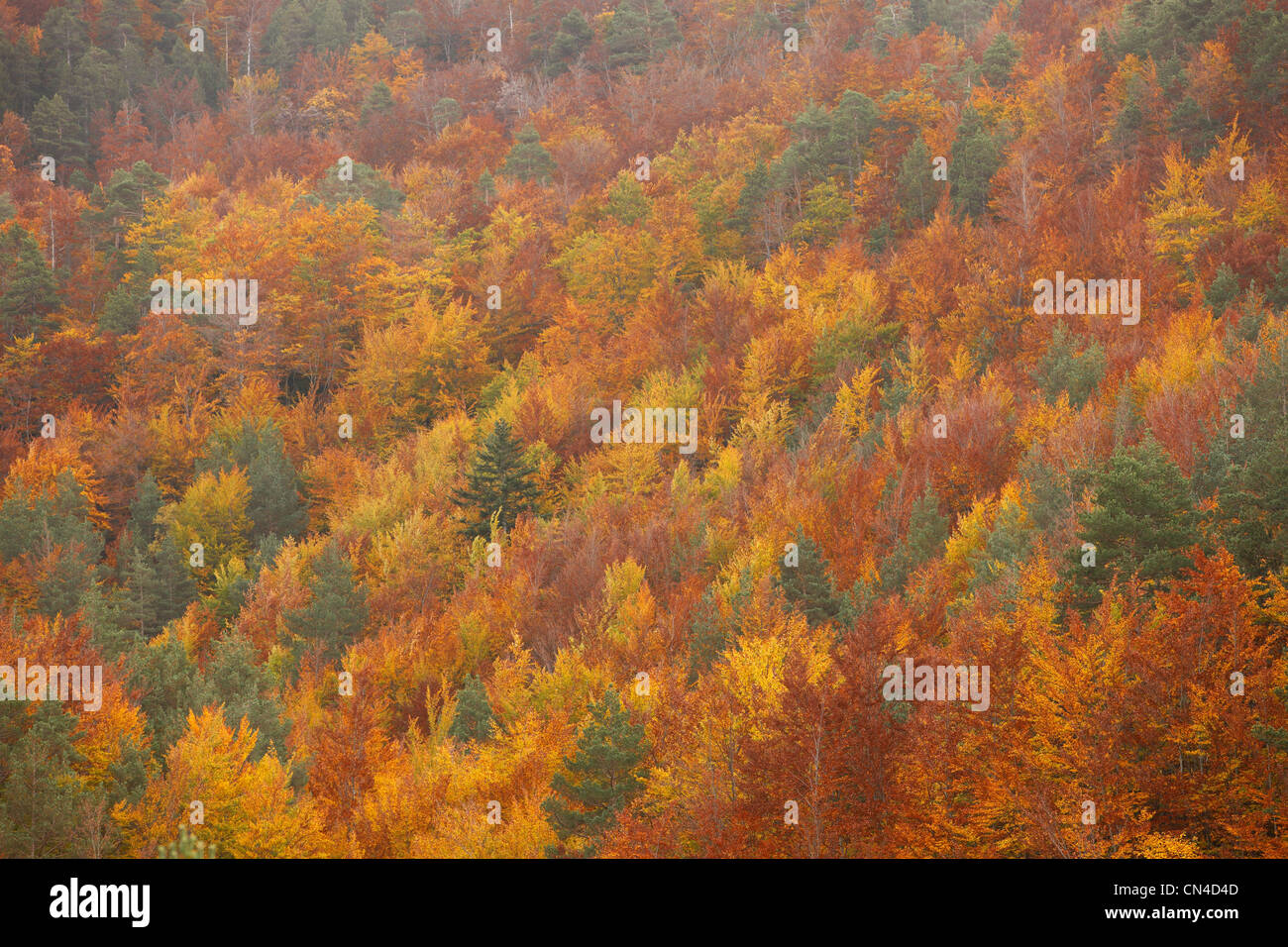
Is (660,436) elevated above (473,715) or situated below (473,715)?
above

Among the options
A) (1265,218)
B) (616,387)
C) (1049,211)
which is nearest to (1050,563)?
(1265,218)

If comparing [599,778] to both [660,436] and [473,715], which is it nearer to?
[473,715]

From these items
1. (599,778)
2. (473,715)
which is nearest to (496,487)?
(473,715)

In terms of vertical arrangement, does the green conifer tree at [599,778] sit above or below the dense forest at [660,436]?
below

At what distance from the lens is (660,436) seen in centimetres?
4062

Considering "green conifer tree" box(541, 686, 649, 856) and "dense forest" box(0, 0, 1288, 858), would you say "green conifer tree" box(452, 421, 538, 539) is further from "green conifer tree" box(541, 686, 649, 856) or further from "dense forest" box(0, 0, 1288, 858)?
"green conifer tree" box(541, 686, 649, 856)

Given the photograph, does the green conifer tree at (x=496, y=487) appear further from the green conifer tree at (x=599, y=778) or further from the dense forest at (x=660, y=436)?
the green conifer tree at (x=599, y=778)

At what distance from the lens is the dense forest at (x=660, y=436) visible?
59.6 feet

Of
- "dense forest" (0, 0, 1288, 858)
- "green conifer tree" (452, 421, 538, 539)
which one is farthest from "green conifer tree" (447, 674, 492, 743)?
"green conifer tree" (452, 421, 538, 539)

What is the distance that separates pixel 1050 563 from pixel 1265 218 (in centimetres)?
1849

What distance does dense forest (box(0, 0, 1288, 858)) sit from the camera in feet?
59.6

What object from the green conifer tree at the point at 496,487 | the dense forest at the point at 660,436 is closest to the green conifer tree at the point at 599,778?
the dense forest at the point at 660,436

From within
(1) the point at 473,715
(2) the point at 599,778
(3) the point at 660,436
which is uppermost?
(3) the point at 660,436

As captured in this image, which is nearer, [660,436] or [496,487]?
[496,487]
